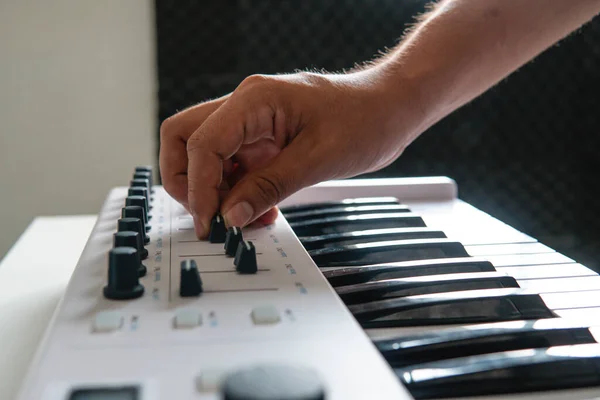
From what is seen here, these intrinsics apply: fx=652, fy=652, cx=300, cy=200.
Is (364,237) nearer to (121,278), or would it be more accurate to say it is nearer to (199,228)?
(199,228)

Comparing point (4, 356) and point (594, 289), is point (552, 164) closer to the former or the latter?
point (594, 289)

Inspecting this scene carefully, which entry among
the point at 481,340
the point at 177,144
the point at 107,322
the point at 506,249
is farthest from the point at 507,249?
the point at 107,322

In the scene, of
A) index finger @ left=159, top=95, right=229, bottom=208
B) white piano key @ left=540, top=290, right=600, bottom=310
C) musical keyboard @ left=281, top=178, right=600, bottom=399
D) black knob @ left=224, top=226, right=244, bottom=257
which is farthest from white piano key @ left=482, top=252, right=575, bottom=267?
index finger @ left=159, top=95, right=229, bottom=208

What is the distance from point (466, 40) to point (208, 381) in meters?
0.67

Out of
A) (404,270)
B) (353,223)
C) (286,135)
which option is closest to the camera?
(404,270)

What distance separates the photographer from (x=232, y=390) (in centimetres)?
32

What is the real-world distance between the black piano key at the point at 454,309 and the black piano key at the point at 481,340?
0.09 ft

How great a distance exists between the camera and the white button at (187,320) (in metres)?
0.45

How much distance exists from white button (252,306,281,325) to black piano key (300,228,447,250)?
1.15 ft

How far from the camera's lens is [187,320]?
1.48ft

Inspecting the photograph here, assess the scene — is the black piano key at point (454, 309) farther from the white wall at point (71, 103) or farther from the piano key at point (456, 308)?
the white wall at point (71, 103)

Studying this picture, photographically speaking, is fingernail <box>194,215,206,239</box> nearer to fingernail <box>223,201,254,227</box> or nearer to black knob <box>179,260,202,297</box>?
fingernail <box>223,201,254,227</box>

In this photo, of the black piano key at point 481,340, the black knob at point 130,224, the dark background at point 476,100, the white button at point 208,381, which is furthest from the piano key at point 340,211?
the dark background at point 476,100

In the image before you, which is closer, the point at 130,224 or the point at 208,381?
the point at 208,381
